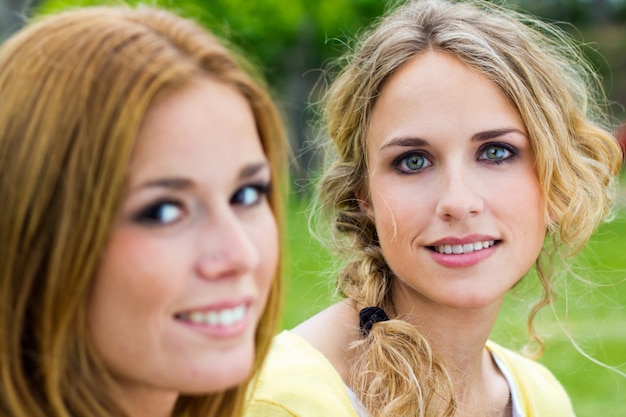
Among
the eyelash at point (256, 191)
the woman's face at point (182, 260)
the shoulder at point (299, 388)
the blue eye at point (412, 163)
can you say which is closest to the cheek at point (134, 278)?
the woman's face at point (182, 260)

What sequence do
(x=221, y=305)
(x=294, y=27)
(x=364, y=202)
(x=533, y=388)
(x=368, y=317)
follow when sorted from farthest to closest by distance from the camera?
(x=294, y=27) < (x=533, y=388) < (x=364, y=202) < (x=368, y=317) < (x=221, y=305)

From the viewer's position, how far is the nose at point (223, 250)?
6.50 ft

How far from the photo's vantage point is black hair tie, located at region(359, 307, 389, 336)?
11.0ft

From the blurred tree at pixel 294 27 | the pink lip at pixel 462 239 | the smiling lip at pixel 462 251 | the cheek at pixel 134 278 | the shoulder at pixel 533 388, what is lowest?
the blurred tree at pixel 294 27

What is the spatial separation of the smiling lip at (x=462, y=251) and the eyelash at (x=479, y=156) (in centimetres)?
25

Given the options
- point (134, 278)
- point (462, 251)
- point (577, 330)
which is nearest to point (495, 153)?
point (462, 251)

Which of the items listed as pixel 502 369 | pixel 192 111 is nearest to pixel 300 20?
pixel 502 369

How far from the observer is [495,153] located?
10.5 ft

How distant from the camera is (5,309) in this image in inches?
76.5

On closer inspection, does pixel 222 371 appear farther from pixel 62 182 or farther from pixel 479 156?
pixel 479 156

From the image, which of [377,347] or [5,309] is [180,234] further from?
[377,347]

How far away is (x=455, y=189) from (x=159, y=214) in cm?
132

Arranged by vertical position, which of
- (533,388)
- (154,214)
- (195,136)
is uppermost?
(195,136)

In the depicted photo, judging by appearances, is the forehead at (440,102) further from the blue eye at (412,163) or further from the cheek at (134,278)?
the cheek at (134,278)
